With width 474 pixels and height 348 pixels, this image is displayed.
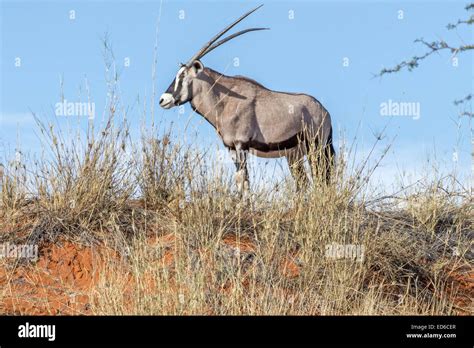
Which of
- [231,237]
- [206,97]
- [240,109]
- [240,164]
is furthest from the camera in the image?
[206,97]

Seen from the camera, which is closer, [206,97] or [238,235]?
[238,235]

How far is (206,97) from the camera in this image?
10461mm

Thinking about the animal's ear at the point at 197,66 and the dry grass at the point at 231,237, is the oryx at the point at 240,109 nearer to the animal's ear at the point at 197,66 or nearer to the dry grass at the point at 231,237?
the animal's ear at the point at 197,66

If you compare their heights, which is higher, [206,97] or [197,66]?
[197,66]

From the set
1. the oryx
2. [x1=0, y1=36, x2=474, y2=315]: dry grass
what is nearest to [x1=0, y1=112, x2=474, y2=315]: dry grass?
[x1=0, y1=36, x2=474, y2=315]: dry grass

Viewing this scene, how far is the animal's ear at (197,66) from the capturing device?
10.4m

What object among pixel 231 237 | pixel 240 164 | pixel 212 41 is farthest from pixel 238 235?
pixel 212 41

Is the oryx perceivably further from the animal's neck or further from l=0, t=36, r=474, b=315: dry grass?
l=0, t=36, r=474, b=315: dry grass

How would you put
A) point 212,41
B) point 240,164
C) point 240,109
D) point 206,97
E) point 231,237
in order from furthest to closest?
point 206,97, point 240,109, point 212,41, point 240,164, point 231,237

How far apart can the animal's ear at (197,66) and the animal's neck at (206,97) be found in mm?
150

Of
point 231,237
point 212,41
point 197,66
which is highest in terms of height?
point 212,41

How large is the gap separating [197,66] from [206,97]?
1.44ft

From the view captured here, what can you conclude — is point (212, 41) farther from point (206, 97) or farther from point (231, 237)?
point (231, 237)
